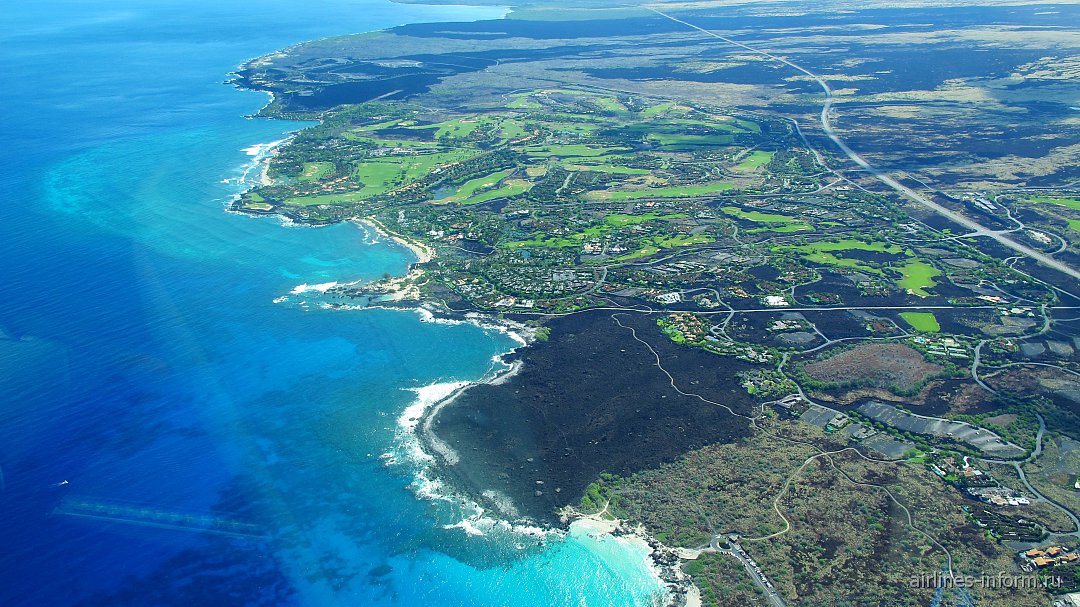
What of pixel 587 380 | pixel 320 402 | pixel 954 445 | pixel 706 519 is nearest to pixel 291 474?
pixel 320 402

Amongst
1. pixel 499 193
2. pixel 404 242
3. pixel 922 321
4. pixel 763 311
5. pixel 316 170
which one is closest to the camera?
pixel 922 321

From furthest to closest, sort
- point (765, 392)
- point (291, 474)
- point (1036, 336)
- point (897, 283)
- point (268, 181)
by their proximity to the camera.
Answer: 1. point (268, 181)
2. point (897, 283)
3. point (1036, 336)
4. point (765, 392)
5. point (291, 474)

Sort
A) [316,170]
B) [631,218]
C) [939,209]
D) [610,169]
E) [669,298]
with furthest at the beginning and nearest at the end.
A: [610,169] < [316,170] < [939,209] < [631,218] < [669,298]

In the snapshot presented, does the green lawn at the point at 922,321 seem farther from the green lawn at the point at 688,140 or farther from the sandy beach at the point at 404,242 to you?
the green lawn at the point at 688,140

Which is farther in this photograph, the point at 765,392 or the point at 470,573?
the point at 765,392

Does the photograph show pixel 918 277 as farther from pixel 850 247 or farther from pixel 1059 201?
pixel 1059 201

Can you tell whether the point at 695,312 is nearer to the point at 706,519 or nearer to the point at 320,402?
the point at 706,519

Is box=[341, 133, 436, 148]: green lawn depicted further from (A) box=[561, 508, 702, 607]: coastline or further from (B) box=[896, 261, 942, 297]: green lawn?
(A) box=[561, 508, 702, 607]: coastline

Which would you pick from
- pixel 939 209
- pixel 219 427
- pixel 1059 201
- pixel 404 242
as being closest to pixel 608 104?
pixel 939 209
